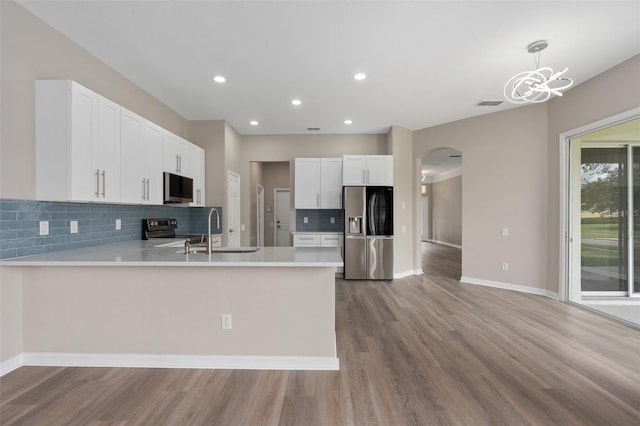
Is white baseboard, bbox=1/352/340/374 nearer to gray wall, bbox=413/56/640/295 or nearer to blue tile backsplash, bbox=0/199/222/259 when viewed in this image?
blue tile backsplash, bbox=0/199/222/259

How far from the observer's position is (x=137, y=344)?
2373 millimetres

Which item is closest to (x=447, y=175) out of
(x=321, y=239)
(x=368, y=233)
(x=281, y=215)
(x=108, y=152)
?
(x=281, y=215)

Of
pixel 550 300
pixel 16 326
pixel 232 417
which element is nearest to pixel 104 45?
pixel 16 326

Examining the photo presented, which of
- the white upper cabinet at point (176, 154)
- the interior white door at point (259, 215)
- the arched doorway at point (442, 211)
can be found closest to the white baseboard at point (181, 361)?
the white upper cabinet at point (176, 154)

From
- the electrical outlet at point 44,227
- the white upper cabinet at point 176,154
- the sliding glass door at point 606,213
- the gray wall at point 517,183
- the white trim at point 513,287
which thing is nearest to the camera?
the electrical outlet at point 44,227

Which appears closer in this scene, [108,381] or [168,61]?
[108,381]

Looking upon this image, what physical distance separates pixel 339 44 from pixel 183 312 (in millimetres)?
2796

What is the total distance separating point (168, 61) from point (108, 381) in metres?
3.06

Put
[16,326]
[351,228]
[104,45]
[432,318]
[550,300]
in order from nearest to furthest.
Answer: [16,326] < [104,45] < [432,318] < [550,300] < [351,228]

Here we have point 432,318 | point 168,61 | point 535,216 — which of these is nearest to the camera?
Answer: point 168,61

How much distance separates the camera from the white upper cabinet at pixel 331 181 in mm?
5812

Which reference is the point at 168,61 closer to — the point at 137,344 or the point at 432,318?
the point at 137,344

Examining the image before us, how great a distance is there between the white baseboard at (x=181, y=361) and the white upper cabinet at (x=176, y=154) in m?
2.32

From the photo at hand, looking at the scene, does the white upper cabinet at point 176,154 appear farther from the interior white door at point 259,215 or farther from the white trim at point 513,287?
the white trim at point 513,287
